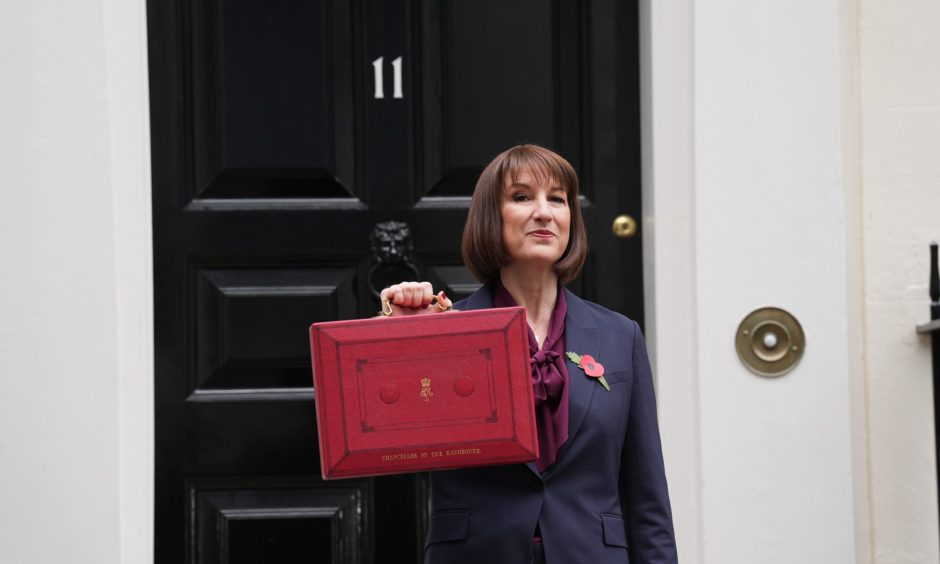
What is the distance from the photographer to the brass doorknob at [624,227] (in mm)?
4141

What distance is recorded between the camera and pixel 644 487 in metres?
2.83

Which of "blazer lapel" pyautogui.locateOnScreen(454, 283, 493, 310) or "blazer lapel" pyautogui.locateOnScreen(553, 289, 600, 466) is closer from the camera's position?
"blazer lapel" pyautogui.locateOnScreen(553, 289, 600, 466)

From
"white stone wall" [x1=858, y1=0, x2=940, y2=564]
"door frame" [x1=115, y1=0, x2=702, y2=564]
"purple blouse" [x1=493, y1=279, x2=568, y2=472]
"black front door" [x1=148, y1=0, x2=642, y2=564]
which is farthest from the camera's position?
"black front door" [x1=148, y1=0, x2=642, y2=564]

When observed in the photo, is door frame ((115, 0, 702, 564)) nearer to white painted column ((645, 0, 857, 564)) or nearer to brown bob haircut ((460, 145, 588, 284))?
white painted column ((645, 0, 857, 564))

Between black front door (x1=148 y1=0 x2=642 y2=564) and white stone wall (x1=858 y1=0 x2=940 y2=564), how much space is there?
71cm

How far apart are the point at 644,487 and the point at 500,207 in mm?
649

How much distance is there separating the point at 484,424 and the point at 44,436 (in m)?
1.69

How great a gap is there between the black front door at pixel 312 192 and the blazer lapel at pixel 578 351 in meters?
1.29

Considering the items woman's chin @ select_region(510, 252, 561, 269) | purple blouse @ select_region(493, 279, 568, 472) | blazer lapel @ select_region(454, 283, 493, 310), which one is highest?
woman's chin @ select_region(510, 252, 561, 269)

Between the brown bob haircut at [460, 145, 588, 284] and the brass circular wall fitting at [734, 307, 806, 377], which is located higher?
the brown bob haircut at [460, 145, 588, 284]

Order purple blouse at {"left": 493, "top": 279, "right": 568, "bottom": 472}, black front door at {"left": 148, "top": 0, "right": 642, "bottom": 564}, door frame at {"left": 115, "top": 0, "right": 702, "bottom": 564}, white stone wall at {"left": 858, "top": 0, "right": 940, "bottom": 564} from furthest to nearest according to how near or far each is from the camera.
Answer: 1. black front door at {"left": 148, "top": 0, "right": 642, "bottom": 564}
2. door frame at {"left": 115, "top": 0, "right": 702, "bottom": 564}
3. white stone wall at {"left": 858, "top": 0, "right": 940, "bottom": 564}
4. purple blouse at {"left": 493, "top": 279, "right": 568, "bottom": 472}

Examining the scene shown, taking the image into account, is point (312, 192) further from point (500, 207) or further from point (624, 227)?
point (500, 207)

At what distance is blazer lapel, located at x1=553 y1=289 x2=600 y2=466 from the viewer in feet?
8.96

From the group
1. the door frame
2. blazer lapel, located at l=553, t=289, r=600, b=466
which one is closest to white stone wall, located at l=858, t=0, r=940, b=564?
the door frame
